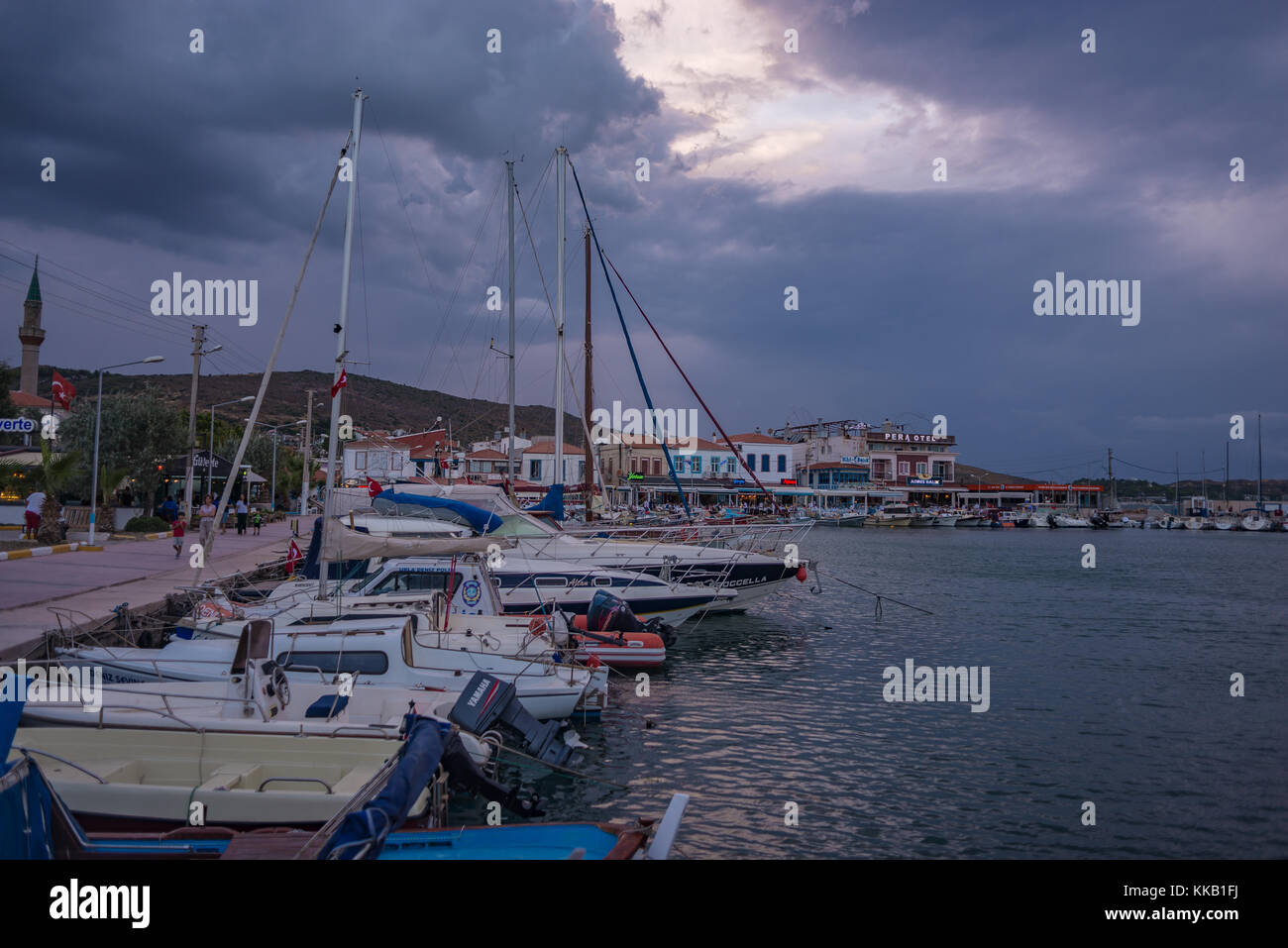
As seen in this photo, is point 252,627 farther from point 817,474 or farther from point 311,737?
point 817,474

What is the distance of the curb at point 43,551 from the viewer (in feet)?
80.8

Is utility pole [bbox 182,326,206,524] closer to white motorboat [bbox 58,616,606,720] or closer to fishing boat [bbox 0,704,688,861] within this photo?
white motorboat [bbox 58,616,606,720]

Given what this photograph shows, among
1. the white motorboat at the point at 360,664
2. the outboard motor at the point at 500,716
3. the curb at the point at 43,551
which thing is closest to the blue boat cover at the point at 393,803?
the outboard motor at the point at 500,716

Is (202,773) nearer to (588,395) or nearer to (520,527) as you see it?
(520,527)

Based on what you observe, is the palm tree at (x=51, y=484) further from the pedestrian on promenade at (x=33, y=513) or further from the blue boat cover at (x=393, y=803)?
the blue boat cover at (x=393, y=803)

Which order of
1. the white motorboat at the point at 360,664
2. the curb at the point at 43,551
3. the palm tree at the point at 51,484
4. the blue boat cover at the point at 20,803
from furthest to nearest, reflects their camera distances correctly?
the palm tree at the point at 51,484 < the curb at the point at 43,551 < the white motorboat at the point at 360,664 < the blue boat cover at the point at 20,803

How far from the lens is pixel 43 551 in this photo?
1037 inches

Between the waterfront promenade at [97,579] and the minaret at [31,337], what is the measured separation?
51928mm

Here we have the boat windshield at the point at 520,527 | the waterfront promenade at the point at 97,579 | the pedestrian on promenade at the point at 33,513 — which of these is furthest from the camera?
the pedestrian on promenade at the point at 33,513

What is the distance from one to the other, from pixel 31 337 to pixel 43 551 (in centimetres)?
5828

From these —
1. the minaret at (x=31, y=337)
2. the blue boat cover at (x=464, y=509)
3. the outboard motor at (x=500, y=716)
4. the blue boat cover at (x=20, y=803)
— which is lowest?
the outboard motor at (x=500, y=716)

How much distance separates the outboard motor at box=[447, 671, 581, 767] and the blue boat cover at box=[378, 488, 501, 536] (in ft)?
32.9
